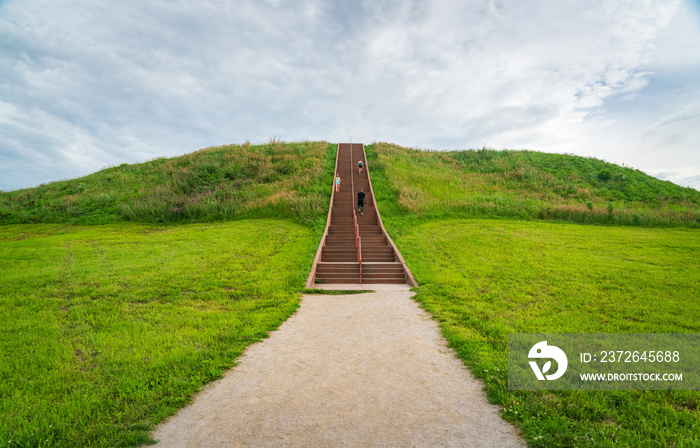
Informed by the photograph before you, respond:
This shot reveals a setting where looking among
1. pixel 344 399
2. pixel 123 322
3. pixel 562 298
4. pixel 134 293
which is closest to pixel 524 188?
pixel 562 298

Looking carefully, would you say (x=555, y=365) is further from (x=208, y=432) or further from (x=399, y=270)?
(x=399, y=270)

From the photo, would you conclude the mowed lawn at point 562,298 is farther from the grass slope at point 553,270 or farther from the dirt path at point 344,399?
the dirt path at point 344,399

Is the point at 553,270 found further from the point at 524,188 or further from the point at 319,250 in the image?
the point at 524,188

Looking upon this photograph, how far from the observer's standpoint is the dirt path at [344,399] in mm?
3746

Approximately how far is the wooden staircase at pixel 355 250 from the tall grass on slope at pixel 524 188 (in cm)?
284

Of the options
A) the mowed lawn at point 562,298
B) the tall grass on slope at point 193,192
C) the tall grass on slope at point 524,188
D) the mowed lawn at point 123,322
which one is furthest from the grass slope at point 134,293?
the tall grass on slope at point 524,188

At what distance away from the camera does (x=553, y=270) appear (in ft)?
37.5

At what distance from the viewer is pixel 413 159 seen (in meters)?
35.4

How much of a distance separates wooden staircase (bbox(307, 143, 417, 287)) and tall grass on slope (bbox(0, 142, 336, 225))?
1.39 m

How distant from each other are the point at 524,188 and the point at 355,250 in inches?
825

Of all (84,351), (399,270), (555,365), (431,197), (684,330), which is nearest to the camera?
(555,365)

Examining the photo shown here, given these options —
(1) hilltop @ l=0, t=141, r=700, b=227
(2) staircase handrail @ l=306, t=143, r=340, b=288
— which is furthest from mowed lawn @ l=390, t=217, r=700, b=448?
(2) staircase handrail @ l=306, t=143, r=340, b=288

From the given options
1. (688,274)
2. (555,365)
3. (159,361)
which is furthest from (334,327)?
(688,274)

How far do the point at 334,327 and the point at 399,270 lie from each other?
6.09 metres
